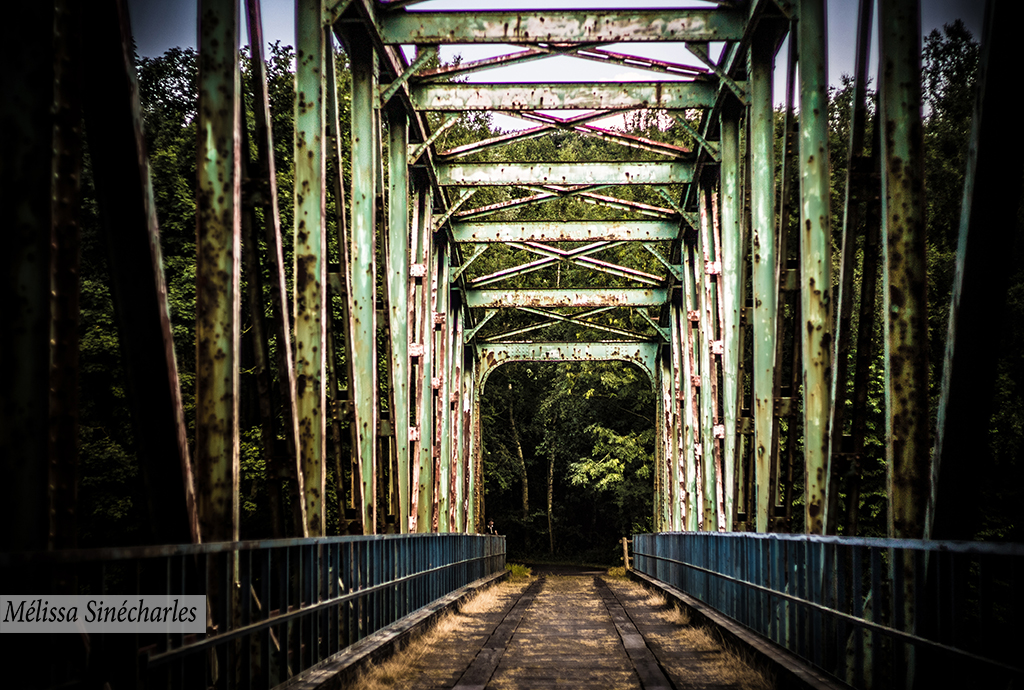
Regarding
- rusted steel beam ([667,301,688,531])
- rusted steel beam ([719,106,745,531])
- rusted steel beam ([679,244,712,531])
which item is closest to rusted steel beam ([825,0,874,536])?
rusted steel beam ([719,106,745,531])

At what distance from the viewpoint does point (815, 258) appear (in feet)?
26.5

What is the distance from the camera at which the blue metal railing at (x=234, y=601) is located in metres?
3.12

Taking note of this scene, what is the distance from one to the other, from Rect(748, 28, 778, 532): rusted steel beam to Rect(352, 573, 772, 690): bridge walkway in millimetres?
1786

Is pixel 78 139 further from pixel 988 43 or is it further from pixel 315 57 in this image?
pixel 315 57

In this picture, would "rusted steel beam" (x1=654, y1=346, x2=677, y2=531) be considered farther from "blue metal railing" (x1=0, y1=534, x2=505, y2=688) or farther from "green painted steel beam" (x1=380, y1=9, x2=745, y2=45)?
"blue metal railing" (x1=0, y1=534, x2=505, y2=688)

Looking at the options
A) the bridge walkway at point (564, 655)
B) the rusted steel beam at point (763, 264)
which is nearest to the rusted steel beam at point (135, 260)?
the bridge walkway at point (564, 655)

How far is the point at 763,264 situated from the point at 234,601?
23.4ft

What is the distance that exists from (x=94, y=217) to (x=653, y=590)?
44.6 feet

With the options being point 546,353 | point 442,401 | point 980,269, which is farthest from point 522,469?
point 980,269

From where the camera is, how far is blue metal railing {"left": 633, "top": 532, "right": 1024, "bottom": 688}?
3715 millimetres

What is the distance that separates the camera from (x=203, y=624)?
14.3ft

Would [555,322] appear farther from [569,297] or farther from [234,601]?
[234,601]

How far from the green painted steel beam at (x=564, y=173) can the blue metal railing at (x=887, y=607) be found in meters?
8.29

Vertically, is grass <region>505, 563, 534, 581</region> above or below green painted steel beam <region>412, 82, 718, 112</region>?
below
